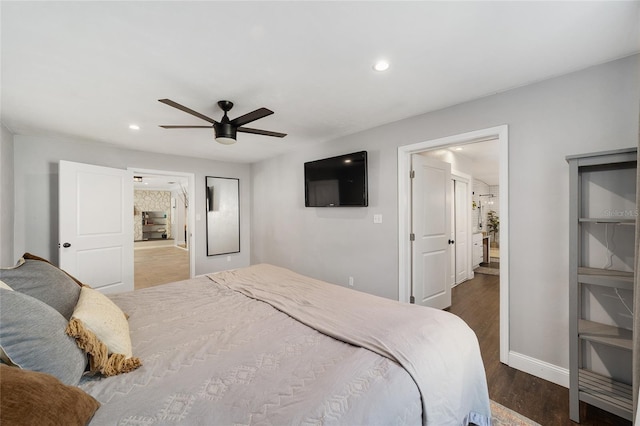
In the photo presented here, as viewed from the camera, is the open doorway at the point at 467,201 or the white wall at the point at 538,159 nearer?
the white wall at the point at 538,159

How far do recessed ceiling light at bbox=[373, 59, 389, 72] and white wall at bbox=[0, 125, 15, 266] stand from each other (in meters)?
4.17

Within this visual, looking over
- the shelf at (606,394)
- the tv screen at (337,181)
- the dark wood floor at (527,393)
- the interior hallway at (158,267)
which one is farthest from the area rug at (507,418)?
the interior hallway at (158,267)

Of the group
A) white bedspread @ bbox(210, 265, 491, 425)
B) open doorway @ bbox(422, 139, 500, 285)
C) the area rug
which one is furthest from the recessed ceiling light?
the area rug

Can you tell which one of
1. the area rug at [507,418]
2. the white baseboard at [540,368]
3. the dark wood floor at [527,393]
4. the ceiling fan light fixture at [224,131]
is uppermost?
the ceiling fan light fixture at [224,131]

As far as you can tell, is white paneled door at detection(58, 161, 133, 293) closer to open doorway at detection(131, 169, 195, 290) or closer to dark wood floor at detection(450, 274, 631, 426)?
open doorway at detection(131, 169, 195, 290)

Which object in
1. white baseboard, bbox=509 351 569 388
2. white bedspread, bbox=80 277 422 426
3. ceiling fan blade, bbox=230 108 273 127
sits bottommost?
white baseboard, bbox=509 351 569 388

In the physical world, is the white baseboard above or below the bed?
below

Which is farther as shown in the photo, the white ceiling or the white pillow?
the white ceiling

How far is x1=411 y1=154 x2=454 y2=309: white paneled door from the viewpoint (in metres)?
3.18

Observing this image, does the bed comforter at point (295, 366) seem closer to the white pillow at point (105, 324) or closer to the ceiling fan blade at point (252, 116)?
the white pillow at point (105, 324)

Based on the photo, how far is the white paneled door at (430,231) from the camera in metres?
3.18

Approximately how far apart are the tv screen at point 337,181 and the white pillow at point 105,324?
271cm

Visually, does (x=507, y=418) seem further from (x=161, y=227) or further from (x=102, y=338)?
(x=161, y=227)

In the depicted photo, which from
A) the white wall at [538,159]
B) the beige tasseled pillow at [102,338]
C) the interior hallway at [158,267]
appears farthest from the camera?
the interior hallway at [158,267]
